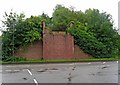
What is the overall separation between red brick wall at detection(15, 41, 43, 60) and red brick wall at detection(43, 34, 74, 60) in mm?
670

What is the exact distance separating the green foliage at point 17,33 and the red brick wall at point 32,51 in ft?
2.21

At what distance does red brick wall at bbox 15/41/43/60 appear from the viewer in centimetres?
3728

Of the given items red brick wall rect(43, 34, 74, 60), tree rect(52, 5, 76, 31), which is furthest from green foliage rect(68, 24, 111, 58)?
tree rect(52, 5, 76, 31)

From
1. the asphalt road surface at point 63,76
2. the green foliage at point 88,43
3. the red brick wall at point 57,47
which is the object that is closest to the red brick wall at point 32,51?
the red brick wall at point 57,47

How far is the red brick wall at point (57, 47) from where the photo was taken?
37.5 metres

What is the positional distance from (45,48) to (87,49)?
17.8 ft

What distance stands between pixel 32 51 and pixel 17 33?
2.80m

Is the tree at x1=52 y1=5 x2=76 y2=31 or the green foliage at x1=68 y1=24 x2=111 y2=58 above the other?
the tree at x1=52 y1=5 x2=76 y2=31

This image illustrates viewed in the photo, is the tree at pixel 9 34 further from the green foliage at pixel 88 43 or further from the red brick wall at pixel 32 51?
the green foliage at pixel 88 43

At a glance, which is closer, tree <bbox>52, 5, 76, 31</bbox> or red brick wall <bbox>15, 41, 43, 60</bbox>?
red brick wall <bbox>15, 41, 43, 60</bbox>

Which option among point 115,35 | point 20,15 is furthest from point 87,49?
point 20,15

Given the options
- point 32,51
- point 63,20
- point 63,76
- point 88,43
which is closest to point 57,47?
point 32,51

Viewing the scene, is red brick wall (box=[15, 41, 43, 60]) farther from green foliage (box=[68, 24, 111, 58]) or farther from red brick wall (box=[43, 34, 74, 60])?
green foliage (box=[68, 24, 111, 58])

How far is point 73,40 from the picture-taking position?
38.7 m
